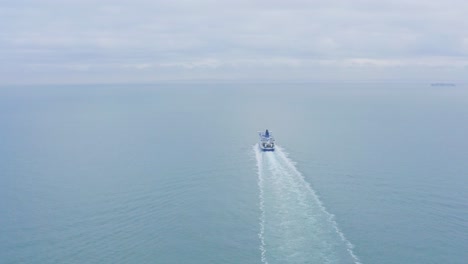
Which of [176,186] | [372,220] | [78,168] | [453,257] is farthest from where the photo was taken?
[78,168]

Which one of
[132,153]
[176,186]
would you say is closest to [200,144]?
[132,153]

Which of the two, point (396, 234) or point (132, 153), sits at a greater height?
point (132, 153)

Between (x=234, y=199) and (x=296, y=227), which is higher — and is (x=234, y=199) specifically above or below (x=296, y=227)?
above

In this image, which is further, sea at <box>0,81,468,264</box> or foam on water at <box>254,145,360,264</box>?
sea at <box>0,81,468,264</box>

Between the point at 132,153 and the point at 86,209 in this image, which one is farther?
the point at 132,153

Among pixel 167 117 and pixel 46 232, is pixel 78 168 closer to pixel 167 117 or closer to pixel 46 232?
pixel 46 232

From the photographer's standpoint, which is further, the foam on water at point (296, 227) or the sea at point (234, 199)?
the sea at point (234, 199)

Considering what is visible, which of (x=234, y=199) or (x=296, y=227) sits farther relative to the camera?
(x=234, y=199)

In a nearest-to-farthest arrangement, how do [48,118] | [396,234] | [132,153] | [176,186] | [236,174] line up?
[396,234] → [176,186] → [236,174] → [132,153] → [48,118]
